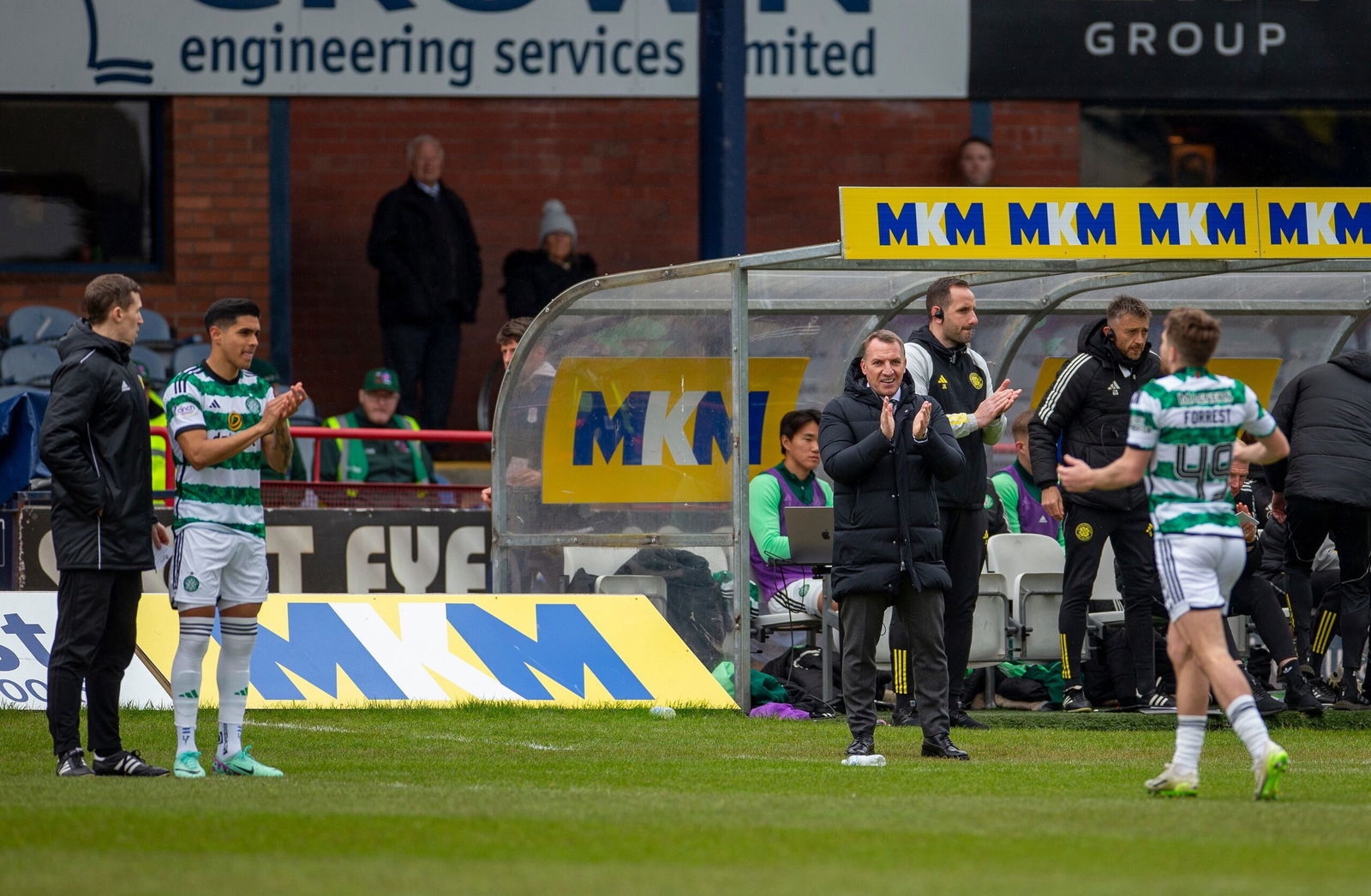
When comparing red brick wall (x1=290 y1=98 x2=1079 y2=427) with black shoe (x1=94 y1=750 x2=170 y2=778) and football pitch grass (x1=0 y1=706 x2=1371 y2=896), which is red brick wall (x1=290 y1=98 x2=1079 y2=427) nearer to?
football pitch grass (x1=0 y1=706 x2=1371 y2=896)

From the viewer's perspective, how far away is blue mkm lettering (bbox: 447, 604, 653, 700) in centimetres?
1085

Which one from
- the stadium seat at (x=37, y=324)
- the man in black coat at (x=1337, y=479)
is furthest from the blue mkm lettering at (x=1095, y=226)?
the stadium seat at (x=37, y=324)

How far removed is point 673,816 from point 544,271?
10.1 m

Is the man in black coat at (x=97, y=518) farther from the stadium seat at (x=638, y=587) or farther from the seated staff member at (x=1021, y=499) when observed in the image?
the seated staff member at (x=1021, y=499)

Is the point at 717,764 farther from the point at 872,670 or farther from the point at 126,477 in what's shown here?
the point at 126,477

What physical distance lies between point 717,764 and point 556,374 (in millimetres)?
3906

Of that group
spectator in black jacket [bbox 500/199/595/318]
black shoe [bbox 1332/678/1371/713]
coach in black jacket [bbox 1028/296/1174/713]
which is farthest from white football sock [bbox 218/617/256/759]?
spectator in black jacket [bbox 500/199/595/318]

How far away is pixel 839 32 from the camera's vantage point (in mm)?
16469

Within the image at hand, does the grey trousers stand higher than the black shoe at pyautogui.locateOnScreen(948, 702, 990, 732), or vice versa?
the grey trousers

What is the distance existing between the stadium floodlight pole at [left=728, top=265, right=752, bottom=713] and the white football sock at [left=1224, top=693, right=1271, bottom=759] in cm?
418

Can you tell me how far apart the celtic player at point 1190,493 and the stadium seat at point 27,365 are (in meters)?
10.3

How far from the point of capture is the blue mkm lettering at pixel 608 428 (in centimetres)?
1172

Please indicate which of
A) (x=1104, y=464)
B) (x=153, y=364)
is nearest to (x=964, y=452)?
(x=1104, y=464)

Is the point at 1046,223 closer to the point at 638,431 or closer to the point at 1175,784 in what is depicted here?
the point at 638,431
